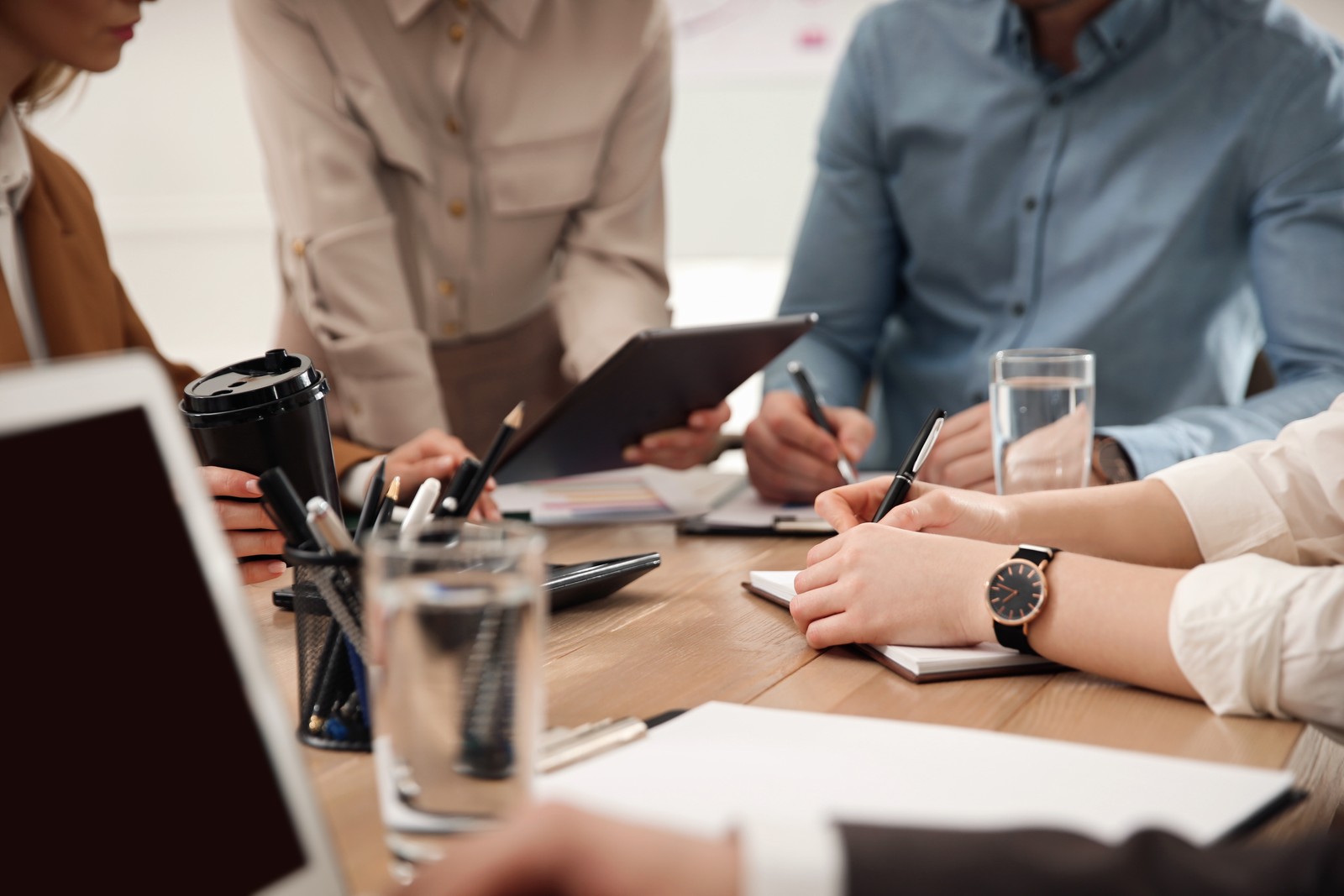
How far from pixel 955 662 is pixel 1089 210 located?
126 centimetres

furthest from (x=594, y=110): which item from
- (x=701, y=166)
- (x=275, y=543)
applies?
(x=701, y=166)

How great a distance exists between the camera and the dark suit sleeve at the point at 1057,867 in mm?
458

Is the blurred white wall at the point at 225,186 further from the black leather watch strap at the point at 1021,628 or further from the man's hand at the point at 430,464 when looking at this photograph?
the black leather watch strap at the point at 1021,628

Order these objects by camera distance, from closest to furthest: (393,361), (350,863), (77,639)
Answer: (77,639)
(350,863)
(393,361)

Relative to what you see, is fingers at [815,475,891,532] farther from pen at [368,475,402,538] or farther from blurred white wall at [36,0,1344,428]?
blurred white wall at [36,0,1344,428]

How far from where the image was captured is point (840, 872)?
46 centimetres

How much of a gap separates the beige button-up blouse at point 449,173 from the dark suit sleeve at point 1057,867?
1.36 m

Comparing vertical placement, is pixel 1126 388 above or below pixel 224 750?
below

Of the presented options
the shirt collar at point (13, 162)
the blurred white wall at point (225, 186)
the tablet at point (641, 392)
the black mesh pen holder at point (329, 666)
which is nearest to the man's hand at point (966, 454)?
the tablet at point (641, 392)

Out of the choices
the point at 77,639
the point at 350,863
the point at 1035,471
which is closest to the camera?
the point at 77,639

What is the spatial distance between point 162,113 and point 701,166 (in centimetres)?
182

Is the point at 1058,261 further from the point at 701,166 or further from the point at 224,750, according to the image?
the point at 701,166

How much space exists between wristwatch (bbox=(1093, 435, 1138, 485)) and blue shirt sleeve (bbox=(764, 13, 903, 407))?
0.68 metres

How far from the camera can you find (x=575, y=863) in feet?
1.48
